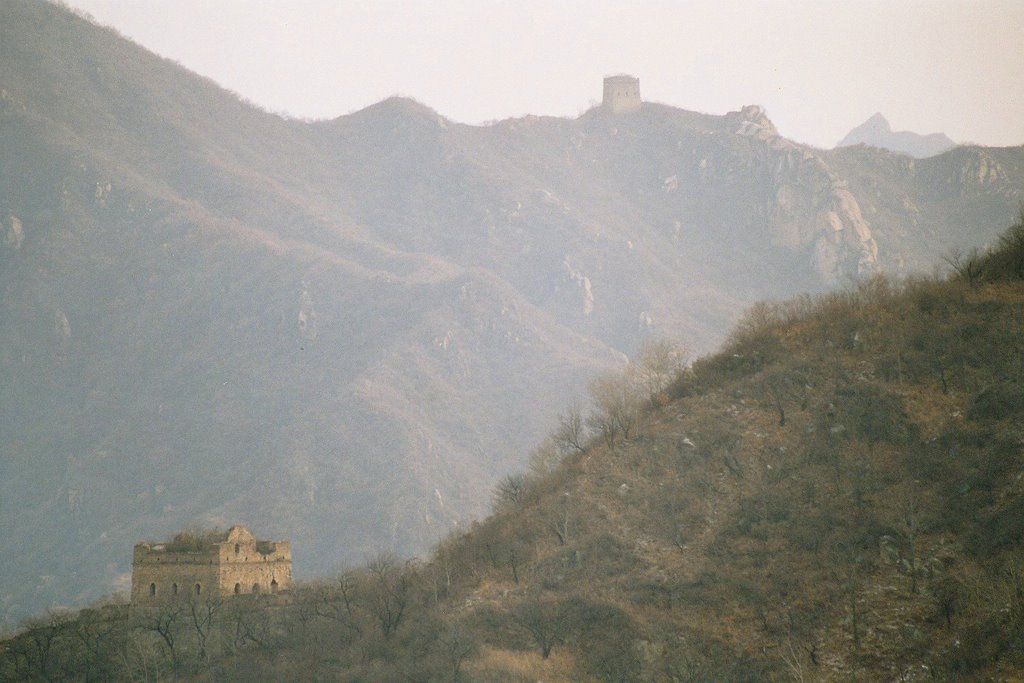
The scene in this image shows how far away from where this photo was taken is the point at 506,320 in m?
188

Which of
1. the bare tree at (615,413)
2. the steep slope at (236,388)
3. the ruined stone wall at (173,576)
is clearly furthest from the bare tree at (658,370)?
the steep slope at (236,388)

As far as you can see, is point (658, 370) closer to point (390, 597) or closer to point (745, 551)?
point (390, 597)

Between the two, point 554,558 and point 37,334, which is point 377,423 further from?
point 554,558

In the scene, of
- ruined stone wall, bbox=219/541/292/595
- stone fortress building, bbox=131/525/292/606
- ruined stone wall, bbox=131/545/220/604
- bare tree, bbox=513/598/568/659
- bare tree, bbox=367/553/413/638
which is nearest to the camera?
bare tree, bbox=513/598/568/659

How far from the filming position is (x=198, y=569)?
72125 millimetres

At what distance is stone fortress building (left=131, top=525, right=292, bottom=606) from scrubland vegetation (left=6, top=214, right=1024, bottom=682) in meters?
1.87

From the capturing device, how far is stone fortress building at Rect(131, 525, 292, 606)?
71.6 m

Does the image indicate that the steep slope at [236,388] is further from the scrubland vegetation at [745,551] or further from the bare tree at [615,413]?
the scrubland vegetation at [745,551]

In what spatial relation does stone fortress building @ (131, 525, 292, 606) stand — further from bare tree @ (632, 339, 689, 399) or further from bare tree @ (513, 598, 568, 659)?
bare tree @ (632, 339, 689, 399)

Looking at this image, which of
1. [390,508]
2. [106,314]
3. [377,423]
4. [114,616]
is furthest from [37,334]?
[114,616]

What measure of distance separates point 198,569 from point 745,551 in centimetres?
3623

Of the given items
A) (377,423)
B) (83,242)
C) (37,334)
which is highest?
(83,242)

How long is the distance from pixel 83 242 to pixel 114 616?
138 meters

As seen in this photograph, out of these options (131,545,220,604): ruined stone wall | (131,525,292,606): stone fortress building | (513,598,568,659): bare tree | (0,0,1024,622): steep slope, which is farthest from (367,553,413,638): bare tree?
(0,0,1024,622): steep slope
